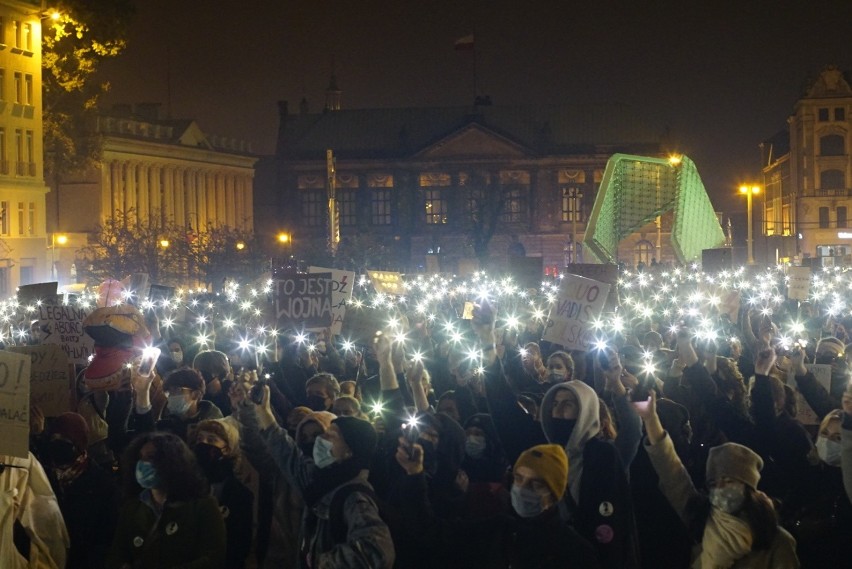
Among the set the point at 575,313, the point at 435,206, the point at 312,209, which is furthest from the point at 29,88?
the point at 435,206

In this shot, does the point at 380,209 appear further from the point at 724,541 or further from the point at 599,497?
the point at 724,541

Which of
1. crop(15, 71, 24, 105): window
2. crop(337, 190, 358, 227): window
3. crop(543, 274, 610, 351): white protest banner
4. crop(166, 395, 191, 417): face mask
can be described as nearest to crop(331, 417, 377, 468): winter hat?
crop(166, 395, 191, 417): face mask

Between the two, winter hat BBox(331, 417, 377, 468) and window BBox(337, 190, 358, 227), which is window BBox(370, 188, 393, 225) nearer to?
window BBox(337, 190, 358, 227)

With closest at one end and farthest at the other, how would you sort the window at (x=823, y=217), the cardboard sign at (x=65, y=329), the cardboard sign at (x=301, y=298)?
the cardboard sign at (x=65, y=329) < the cardboard sign at (x=301, y=298) < the window at (x=823, y=217)

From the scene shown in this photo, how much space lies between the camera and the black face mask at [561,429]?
733cm

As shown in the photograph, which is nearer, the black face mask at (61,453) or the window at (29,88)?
the black face mask at (61,453)

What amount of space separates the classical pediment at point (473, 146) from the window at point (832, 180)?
1989cm

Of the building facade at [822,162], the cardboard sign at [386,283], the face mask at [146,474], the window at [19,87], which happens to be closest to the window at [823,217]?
the building facade at [822,162]

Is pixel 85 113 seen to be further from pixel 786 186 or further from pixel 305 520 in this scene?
pixel 786 186

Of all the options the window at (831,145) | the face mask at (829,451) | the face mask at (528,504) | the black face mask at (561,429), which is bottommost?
the face mask at (829,451)

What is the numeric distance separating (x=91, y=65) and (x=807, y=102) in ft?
208

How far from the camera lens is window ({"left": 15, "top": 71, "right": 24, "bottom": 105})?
4956 centimetres

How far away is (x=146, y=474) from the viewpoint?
699 cm

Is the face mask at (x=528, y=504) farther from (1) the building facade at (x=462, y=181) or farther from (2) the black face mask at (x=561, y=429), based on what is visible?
(1) the building facade at (x=462, y=181)
